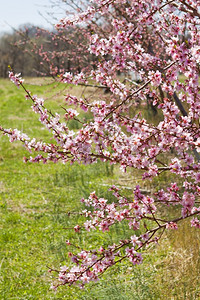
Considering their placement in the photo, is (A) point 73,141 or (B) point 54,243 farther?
(B) point 54,243

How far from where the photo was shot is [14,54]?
42.2 meters

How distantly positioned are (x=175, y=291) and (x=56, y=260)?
1477 mm

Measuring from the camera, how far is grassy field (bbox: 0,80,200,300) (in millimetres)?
3055

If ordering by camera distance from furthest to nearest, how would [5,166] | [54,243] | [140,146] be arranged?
[5,166], [54,243], [140,146]

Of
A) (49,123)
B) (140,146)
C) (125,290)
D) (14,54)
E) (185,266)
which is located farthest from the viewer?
(14,54)

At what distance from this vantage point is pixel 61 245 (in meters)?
3.99

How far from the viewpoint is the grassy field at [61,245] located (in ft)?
10.0

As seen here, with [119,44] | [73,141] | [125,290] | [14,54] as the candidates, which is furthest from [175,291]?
[14,54]

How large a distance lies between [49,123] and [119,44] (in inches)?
31.7

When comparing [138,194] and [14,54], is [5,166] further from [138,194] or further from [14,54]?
[14,54]

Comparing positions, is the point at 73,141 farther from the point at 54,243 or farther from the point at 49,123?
the point at 54,243

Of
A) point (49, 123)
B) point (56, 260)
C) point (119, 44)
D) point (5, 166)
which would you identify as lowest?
point (56, 260)

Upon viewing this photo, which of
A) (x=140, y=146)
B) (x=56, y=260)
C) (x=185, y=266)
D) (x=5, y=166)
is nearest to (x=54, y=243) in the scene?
(x=56, y=260)

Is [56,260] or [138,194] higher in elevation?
[138,194]
